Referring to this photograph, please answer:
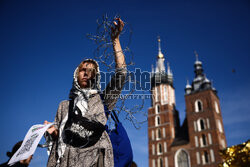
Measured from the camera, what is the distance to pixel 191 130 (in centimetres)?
2800

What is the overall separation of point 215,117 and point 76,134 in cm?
2882

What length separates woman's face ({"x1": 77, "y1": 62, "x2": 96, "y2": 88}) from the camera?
1.42 metres

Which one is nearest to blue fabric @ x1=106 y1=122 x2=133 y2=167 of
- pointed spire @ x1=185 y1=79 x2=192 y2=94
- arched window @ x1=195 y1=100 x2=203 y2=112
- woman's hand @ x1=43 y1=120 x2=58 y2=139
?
woman's hand @ x1=43 y1=120 x2=58 y2=139

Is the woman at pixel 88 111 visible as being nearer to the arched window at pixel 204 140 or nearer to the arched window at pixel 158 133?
the arched window at pixel 204 140

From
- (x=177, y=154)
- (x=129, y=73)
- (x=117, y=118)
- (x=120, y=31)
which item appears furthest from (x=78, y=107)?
(x=177, y=154)

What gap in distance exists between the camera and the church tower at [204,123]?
84.6 ft

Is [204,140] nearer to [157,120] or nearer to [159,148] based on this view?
[159,148]

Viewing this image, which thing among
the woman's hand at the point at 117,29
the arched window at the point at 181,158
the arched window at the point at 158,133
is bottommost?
the woman's hand at the point at 117,29

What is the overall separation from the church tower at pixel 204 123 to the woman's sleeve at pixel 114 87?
26.1 metres

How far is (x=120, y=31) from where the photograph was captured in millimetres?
1382

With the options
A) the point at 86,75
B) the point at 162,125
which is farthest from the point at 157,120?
the point at 86,75

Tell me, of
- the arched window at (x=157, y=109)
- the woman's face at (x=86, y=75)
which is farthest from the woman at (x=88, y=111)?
the arched window at (x=157, y=109)

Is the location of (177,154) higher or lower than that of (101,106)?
higher

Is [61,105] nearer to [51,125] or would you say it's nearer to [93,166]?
[51,125]
